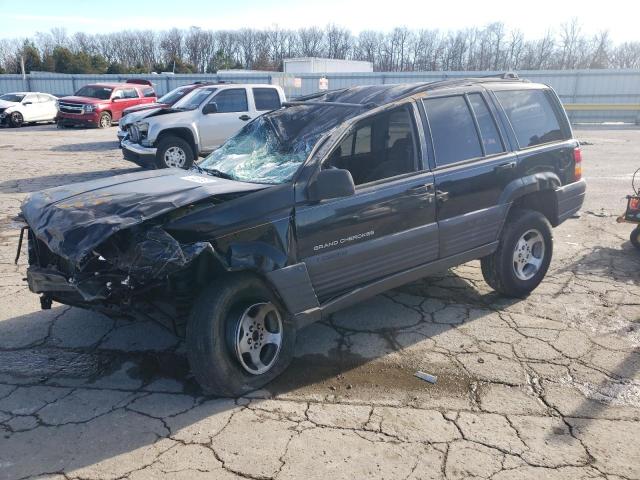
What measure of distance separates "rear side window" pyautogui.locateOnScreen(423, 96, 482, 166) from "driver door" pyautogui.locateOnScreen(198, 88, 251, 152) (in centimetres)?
794

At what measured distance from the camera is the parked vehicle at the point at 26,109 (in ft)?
73.7

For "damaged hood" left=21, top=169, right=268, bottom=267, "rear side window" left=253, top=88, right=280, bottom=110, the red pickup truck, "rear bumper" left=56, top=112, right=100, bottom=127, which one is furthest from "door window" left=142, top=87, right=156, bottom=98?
"damaged hood" left=21, top=169, right=268, bottom=267

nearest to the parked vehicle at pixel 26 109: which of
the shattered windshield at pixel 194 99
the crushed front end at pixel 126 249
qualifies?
the shattered windshield at pixel 194 99

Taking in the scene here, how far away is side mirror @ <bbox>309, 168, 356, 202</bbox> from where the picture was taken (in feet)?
11.5

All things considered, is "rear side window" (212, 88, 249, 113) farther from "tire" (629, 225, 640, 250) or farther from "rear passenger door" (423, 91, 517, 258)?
"tire" (629, 225, 640, 250)

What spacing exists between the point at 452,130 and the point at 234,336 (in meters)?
2.51

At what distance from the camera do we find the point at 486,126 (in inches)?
187

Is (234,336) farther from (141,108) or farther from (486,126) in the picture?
(141,108)

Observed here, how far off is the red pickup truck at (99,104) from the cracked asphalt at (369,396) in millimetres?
17263

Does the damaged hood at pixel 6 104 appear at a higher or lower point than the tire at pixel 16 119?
higher

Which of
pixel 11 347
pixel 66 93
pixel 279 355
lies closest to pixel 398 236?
pixel 279 355

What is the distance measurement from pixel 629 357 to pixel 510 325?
35.6 inches

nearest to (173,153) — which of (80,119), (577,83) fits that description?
(80,119)

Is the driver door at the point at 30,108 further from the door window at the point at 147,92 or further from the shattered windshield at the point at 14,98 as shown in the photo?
the door window at the point at 147,92
